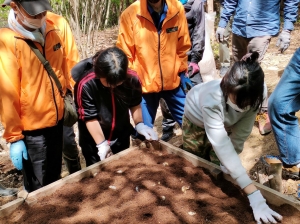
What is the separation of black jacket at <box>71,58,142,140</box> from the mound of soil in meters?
0.35

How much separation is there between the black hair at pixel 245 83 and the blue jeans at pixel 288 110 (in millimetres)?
997

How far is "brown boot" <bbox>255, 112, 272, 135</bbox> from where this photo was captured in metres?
3.90

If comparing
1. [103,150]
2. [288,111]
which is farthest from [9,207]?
[288,111]

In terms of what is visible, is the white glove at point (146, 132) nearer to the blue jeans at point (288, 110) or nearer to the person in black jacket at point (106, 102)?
the person in black jacket at point (106, 102)

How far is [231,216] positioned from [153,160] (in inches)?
30.0

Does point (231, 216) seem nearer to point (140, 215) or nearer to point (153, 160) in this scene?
point (140, 215)

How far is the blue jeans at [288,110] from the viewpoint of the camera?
270 cm

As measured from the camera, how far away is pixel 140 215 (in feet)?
6.00

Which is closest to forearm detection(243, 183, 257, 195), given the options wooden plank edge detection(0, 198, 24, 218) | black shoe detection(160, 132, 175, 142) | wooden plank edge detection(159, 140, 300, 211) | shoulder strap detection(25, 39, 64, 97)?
wooden plank edge detection(159, 140, 300, 211)

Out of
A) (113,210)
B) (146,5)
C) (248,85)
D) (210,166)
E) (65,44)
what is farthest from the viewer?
(146,5)

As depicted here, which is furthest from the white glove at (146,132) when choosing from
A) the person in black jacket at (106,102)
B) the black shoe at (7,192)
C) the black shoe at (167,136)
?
the black shoe at (167,136)

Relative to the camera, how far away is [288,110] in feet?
8.99

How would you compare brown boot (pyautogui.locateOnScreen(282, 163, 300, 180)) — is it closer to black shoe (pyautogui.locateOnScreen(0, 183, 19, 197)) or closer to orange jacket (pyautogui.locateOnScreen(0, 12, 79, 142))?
orange jacket (pyautogui.locateOnScreen(0, 12, 79, 142))

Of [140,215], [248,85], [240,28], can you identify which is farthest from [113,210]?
[240,28]
